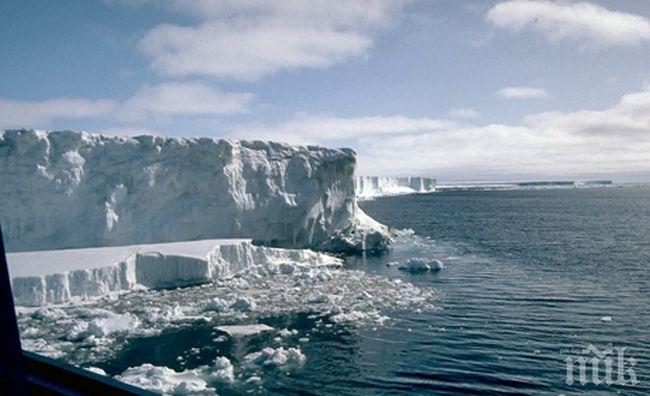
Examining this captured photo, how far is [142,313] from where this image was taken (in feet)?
48.7

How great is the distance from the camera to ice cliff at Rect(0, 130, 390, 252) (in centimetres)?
2067

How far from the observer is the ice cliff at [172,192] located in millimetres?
20672

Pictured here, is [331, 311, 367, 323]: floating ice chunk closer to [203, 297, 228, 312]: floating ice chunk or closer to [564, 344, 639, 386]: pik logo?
[203, 297, 228, 312]: floating ice chunk


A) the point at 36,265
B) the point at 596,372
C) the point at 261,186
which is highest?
the point at 261,186

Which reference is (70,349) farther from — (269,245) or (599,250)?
Answer: (599,250)

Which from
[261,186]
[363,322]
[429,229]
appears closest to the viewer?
[363,322]

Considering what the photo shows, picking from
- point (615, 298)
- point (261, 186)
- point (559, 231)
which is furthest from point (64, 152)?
point (559, 231)

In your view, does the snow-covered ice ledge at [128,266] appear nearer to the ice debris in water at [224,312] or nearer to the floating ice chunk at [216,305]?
the ice debris in water at [224,312]

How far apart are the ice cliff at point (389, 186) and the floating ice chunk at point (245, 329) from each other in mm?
80162

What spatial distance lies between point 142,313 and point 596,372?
13057 mm

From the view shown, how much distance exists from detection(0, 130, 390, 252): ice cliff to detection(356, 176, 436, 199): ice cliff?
63.2 metres

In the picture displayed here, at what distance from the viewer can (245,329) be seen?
1347cm

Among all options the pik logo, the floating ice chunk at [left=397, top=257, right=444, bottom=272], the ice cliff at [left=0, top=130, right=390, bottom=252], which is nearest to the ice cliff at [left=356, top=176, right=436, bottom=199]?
the ice cliff at [left=0, top=130, right=390, bottom=252]

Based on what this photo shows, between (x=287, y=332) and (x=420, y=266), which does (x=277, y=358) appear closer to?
(x=287, y=332)
